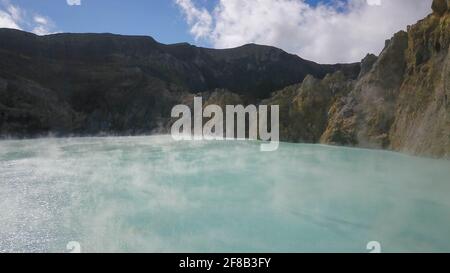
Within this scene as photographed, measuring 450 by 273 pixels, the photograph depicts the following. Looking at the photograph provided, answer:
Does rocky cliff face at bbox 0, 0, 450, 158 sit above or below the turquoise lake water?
above

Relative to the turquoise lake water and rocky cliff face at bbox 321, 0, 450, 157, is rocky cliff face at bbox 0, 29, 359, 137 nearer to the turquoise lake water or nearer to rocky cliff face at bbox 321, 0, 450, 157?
rocky cliff face at bbox 321, 0, 450, 157

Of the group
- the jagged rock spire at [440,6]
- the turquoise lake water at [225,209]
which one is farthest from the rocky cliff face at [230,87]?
the turquoise lake water at [225,209]

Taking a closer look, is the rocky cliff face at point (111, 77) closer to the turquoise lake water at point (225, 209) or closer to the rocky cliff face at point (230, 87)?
the rocky cliff face at point (230, 87)

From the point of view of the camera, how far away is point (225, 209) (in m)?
8.23

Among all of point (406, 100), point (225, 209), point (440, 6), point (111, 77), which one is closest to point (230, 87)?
point (111, 77)

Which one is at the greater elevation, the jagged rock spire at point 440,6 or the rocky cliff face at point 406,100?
the jagged rock spire at point 440,6

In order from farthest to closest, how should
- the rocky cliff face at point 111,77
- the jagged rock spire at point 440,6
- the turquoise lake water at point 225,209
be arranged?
the rocky cliff face at point 111,77
the jagged rock spire at point 440,6
the turquoise lake water at point 225,209

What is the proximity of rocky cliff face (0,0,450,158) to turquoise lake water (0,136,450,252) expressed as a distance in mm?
8563

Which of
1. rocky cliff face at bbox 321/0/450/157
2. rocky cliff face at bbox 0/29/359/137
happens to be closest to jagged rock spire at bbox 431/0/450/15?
rocky cliff face at bbox 321/0/450/157

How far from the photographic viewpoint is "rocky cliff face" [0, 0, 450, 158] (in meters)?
21.2

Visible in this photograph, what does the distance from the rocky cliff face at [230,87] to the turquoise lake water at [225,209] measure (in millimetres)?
8563

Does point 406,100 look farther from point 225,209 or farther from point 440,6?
point 225,209

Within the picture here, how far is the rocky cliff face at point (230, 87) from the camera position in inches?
835

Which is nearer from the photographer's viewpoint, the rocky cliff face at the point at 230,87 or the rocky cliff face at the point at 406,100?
the rocky cliff face at the point at 406,100
